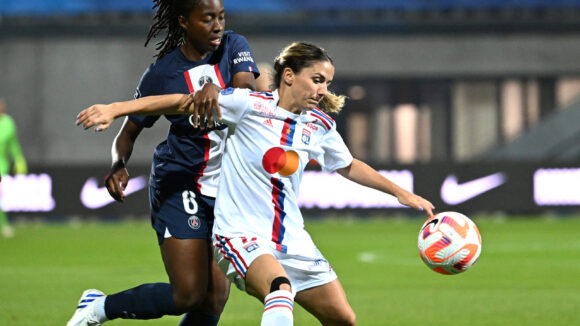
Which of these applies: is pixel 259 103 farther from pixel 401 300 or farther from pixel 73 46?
pixel 73 46

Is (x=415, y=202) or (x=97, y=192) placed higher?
(x=415, y=202)

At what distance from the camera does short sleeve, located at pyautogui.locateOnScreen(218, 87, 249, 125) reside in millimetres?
5285

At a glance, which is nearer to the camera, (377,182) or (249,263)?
(249,263)

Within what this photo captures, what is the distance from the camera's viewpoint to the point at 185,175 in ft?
19.2

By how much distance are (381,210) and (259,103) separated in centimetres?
1500

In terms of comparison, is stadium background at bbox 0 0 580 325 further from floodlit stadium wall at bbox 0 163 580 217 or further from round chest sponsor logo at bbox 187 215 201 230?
round chest sponsor logo at bbox 187 215 201 230

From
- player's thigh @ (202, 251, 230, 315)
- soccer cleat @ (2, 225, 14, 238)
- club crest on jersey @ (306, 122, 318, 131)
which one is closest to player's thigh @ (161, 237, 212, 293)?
player's thigh @ (202, 251, 230, 315)

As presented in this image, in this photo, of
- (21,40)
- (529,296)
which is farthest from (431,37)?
(529,296)

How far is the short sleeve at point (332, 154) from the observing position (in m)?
5.71

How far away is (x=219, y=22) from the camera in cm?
563

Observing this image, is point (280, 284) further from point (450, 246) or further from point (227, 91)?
point (450, 246)

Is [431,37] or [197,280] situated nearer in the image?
[197,280]

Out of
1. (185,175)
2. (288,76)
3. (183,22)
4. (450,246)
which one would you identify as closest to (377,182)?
(450,246)

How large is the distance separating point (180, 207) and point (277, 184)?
715 millimetres
